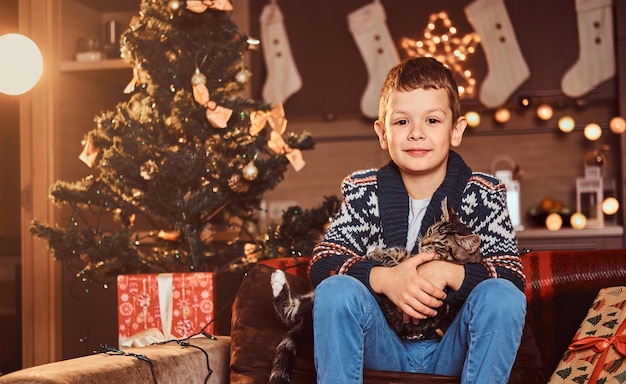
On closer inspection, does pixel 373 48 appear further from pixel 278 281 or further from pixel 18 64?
pixel 278 281

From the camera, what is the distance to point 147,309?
2148mm

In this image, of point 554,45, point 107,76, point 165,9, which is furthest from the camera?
point 554,45

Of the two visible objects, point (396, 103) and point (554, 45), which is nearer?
point (396, 103)

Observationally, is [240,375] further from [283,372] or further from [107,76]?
[107,76]

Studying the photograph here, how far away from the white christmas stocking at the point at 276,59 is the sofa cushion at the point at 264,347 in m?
2.10

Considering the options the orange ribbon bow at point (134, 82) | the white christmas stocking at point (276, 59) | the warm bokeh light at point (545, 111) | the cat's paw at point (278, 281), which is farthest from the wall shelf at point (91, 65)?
the warm bokeh light at point (545, 111)

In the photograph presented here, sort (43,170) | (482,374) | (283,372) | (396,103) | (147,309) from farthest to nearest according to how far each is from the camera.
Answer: (43,170), (147,309), (396,103), (283,372), (482,374)

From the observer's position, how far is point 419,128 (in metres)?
1.75

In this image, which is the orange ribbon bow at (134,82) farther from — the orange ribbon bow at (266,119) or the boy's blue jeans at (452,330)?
the boy's blue jeans at (452,330)

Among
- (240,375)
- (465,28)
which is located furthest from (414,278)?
(465,28)

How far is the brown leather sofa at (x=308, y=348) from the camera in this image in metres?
1.69

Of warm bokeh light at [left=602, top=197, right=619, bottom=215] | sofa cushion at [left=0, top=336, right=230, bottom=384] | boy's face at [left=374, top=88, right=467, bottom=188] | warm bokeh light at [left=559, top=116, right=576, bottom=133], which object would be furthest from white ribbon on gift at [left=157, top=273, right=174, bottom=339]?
warm bokeh light at [left=559, top=116, right=576, bottom=133]

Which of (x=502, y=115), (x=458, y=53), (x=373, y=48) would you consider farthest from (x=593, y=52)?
(x=373, y=48)

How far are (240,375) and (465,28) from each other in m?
2.55
